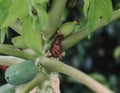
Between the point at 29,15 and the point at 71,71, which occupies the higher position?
the point at 29,15

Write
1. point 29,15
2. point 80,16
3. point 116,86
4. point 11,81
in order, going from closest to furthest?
point 29,15 < point 11,81 < point 80,16 < point 116,86

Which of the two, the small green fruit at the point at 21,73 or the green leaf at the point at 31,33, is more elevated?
the green leaf at the point at 31,33

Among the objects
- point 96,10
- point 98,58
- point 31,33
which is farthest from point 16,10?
point 98,58

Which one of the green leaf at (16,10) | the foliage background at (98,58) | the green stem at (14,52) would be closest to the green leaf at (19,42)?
the green stem at (14,52)

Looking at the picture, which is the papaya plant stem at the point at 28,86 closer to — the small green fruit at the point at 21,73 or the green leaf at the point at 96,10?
the small green fruit at the point at 21,73

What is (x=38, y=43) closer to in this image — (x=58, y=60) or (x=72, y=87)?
(x=58, y=60)

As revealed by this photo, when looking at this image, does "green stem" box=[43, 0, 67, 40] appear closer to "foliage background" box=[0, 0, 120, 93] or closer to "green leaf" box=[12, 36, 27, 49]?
"green leaf" box=[12, 36, 27, 49]

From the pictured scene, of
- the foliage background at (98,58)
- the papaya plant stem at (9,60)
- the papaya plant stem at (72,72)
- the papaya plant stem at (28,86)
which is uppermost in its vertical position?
the papaya plant stem at (9,60)

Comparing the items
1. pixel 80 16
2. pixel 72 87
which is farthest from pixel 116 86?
pixel 80 16
